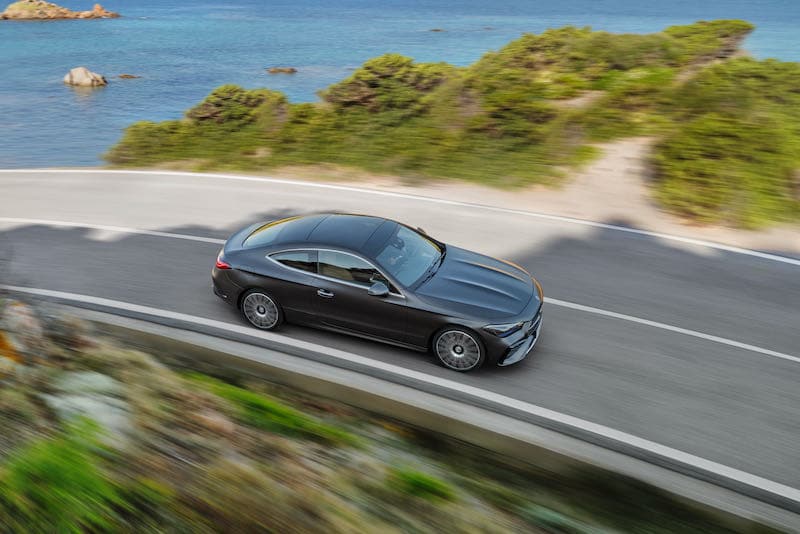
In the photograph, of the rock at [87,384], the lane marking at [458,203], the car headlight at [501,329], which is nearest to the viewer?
the rock at [87,384]

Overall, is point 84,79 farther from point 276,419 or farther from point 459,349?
point 276,419

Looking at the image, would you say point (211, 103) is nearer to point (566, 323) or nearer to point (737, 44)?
point (566, 323)

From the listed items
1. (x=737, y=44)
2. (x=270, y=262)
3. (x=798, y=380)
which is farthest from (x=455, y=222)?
(x=737, y=44)

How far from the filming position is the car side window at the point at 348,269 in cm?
825

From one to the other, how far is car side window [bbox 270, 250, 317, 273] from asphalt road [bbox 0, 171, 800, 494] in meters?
0.93

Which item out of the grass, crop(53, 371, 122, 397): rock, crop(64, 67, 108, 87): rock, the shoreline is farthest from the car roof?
crop(64, 67, 108, 87): rock

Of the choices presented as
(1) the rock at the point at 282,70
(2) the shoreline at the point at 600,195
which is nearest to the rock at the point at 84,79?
(1) the rock at the point at 282,70

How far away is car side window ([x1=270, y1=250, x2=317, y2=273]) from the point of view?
28.1ft

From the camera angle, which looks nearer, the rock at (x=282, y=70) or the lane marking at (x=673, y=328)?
the lane marking at (x=673, y=328)

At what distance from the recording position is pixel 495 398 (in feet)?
25.0

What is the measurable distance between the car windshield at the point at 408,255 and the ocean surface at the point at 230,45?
2289cm

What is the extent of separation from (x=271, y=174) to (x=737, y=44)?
21078 millimetres

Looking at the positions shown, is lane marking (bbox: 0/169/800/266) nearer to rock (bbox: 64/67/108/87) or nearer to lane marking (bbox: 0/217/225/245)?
lane marking (bbox: 0/217/225/245)

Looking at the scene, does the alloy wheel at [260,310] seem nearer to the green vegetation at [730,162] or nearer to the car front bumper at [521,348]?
the car front bumper at [521,348]
